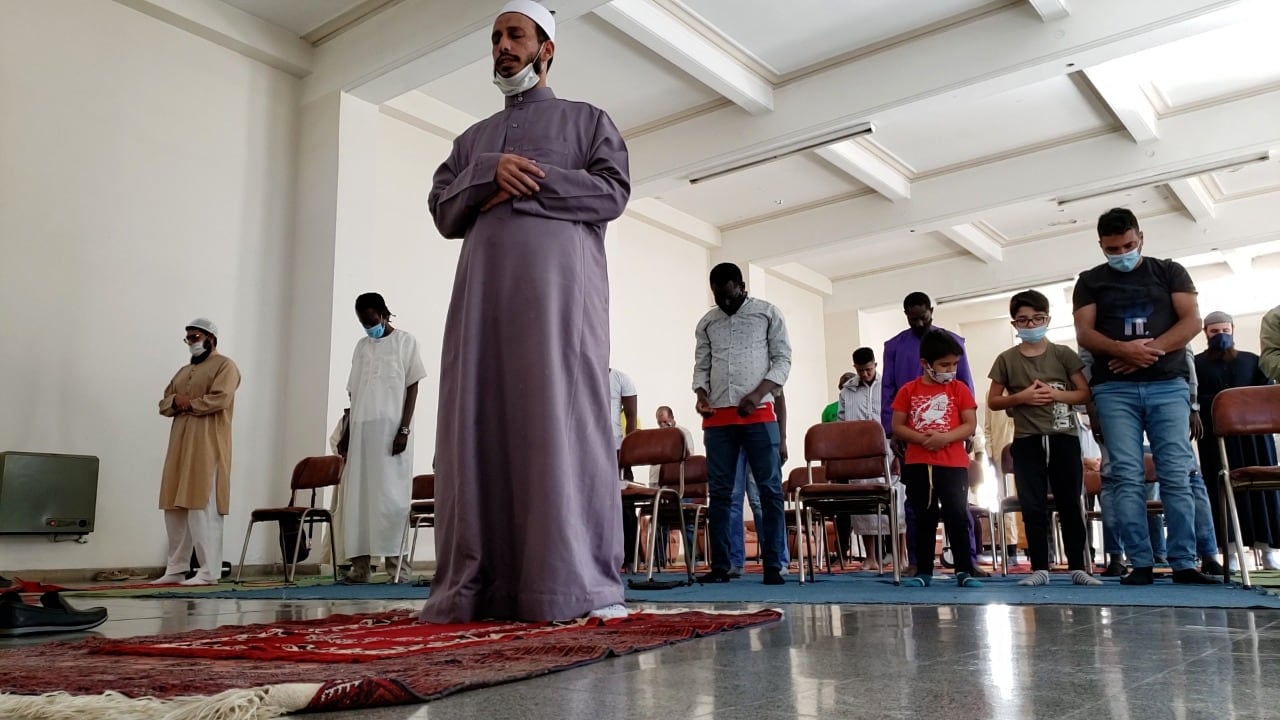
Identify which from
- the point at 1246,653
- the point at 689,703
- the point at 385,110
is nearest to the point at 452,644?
the point at 689,703

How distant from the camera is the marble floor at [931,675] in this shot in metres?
1.14

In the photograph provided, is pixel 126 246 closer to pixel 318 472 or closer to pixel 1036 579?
pixel 318 472

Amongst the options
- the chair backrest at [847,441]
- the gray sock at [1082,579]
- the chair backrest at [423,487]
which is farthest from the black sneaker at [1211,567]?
the chair backrest at [423,487]

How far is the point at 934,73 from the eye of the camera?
8.03 metres

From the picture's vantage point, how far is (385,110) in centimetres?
842

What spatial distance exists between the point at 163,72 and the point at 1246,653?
7730 millimetres

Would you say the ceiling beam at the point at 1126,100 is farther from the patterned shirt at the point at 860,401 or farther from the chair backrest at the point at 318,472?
the chair backrest at the point at 318,472

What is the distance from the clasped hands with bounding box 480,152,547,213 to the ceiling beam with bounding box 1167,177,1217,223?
34.0ft

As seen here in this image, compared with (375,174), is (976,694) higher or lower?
lower

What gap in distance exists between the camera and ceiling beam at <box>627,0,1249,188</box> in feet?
23.4

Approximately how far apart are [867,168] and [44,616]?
921cm

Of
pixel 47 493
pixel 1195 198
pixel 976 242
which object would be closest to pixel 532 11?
pixel 47 493

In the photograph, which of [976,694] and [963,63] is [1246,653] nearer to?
[976,694]

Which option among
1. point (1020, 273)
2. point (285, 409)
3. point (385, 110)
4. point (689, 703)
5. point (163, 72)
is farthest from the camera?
point (1020, 273)
